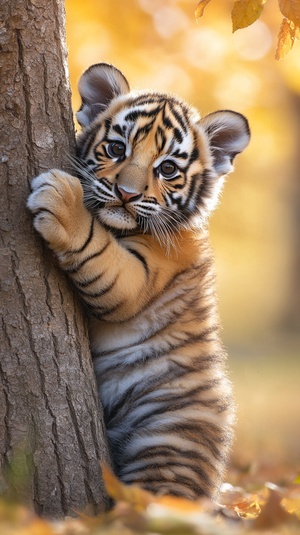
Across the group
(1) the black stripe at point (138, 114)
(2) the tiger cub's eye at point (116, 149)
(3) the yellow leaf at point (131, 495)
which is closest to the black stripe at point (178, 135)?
(1) the black stripe at point (138, 114)

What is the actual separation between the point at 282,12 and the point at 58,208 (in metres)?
1.32

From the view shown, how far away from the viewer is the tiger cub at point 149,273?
12.2 feet

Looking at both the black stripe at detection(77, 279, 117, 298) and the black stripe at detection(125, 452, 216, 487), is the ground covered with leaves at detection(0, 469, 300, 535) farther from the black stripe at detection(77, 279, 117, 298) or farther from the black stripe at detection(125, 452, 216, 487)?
the black stripe at detection(77, 279, 117, 298)

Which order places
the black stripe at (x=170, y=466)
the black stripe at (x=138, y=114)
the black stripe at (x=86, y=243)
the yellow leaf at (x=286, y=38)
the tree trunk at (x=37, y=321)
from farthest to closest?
the black stripe at (x=138, y=114) < the yellow leaf at (x=286, y=38) < the black stripe at (x=170, y=466) < the black stripe at (x=86, y=243) < the tree trunk at (x=37, y=321)

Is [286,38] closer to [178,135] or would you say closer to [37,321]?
[178,135]

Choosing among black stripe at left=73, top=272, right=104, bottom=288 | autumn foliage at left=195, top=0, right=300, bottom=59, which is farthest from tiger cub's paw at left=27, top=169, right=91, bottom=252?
autumn foliage at left=195, top=0, right=300, bottom=59

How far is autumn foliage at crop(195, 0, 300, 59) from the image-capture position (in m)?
3.67

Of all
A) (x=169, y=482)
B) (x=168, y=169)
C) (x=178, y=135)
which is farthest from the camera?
(x=178, y=135)

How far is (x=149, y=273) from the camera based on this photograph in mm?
4074

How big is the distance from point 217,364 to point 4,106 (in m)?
1.71

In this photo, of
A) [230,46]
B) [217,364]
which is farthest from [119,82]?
[230,46]

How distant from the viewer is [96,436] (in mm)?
3604

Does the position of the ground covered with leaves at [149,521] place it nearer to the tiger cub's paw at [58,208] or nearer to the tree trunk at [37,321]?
the tree trunk at [37,321]

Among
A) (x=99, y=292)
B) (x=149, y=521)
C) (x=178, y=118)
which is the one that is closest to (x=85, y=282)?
(x=99, y=292)
